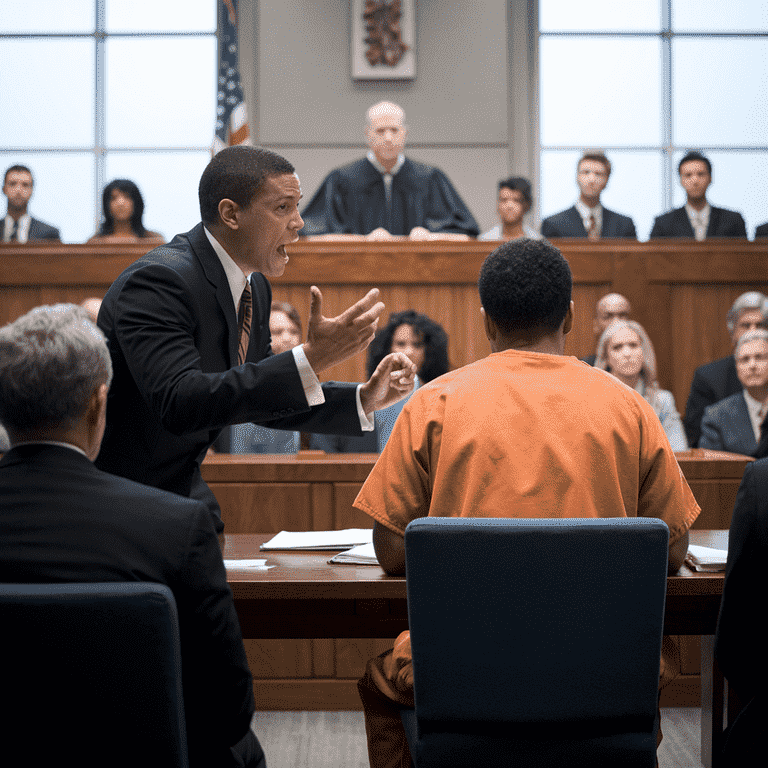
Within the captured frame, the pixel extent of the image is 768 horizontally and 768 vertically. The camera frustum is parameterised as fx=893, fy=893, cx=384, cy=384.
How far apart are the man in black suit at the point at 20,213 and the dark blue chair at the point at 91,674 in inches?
213

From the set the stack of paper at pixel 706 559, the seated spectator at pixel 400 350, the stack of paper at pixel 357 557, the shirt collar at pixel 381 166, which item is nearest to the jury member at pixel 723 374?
the seated spectator at pixel 400 350

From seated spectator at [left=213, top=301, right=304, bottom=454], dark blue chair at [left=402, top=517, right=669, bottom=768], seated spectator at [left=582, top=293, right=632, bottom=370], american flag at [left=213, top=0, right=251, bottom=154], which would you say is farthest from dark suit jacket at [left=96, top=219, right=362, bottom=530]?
american flag at [left=213, top=0, right=251, bottom=154]

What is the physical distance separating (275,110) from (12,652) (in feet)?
26.5

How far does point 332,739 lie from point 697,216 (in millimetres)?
4445

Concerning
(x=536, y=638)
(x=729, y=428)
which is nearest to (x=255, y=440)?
(x=729, y=428)

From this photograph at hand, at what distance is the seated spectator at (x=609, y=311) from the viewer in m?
4.78

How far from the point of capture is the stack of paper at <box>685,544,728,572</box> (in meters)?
1.74

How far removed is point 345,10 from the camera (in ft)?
28.0

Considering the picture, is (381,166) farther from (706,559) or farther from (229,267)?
(706,559)

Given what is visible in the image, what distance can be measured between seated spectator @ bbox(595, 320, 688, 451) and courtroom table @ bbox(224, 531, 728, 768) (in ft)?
8.61

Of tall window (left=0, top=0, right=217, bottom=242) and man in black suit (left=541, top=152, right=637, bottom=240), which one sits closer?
man in black suit (left=541, top=152, right=637, bottom=240)

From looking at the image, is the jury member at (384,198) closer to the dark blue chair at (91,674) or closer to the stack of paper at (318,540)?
the stack of paper at (318,540)

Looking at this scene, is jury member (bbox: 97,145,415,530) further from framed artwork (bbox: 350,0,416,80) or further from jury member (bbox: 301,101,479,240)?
framed artwork (bbox: 350,0,416,80)

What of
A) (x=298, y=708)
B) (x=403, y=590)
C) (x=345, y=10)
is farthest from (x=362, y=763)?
(x=345, y=10)
